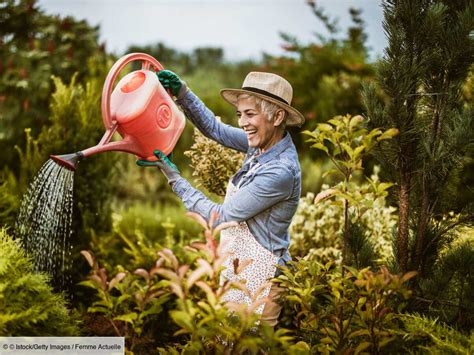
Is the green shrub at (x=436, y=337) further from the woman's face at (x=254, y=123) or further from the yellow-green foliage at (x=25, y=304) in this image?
the yellow-green foliage at (x=25, y=304)

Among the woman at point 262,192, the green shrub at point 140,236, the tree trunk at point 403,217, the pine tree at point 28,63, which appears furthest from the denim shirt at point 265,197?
the pine tree at point 28,63

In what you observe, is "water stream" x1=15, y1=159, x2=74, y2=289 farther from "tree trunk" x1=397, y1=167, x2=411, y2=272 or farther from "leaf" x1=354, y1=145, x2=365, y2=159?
"tree trunk" x1=397, y1=167, x2=411, y2=272

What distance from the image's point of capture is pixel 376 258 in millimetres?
Answer: 2695

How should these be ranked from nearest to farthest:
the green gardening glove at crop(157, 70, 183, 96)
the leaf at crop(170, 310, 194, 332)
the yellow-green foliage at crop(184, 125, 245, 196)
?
1. the leaf at crop(170, 310, 194, 332)
2. the green gardening glove at crop(157, 70, 183, 96)
3. the yellow-green foliage at crop(184, 125, 245, 196)

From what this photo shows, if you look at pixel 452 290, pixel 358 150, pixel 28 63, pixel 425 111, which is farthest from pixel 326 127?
pixel 28 63

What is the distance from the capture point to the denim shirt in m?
2.32

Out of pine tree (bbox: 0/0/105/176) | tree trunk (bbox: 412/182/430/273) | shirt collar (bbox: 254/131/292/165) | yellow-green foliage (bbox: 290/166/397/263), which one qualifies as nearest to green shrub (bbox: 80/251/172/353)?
shirt collar (bbox: 254/131/292/165)

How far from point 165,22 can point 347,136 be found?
7314 mm

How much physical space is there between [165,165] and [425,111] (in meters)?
1.21

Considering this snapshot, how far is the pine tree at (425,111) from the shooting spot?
2277mm

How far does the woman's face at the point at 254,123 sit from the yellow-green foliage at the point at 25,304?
3.65 feet

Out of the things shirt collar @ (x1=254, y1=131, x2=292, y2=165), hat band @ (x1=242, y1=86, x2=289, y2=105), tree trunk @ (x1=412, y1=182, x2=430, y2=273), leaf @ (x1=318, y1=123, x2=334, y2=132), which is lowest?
tree trunk @ (x1=412, y1=182, x2=430, y2=273)

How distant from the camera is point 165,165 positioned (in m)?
2.45

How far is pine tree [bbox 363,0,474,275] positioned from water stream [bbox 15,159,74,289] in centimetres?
157
